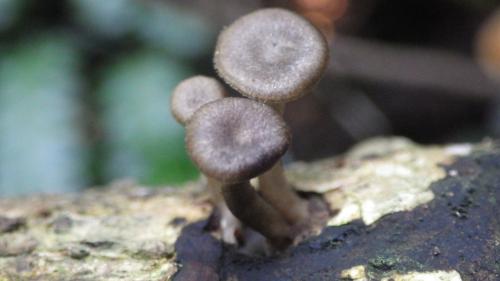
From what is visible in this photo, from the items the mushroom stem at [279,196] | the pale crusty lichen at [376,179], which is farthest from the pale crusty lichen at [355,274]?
the mushroom stem at [279,196]

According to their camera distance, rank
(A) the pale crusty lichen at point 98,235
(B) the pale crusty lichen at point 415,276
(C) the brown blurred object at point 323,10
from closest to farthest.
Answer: (B) the pale crusty lichen at point 415,276 < (A) the pale crusty lichen at point 98,235 < (C) the brown blurred object at point 323,10

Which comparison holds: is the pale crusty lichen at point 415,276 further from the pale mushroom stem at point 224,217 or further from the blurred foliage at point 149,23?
the blurred foliage at point 149,23

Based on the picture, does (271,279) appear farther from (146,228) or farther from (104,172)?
(104,172)

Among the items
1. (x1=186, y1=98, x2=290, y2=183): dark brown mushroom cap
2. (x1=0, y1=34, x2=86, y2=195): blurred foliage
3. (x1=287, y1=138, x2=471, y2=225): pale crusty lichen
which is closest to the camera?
(x1=186, y1=98, x2=290, y2=183): dark brown mushroom cap

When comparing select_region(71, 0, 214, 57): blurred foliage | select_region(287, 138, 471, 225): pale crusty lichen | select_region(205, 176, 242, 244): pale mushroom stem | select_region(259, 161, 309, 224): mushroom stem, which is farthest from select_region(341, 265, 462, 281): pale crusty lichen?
select_region(71, 0, 214, 57): blurred foliage

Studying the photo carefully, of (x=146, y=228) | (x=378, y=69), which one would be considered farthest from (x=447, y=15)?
(x=146, y=228)

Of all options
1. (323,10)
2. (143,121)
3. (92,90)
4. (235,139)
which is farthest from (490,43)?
(235,139)

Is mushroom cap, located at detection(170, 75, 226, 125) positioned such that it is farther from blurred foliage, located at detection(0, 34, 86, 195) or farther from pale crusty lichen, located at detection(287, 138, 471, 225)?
blurred foliage, located at detection(0, 34, 86, 195)
